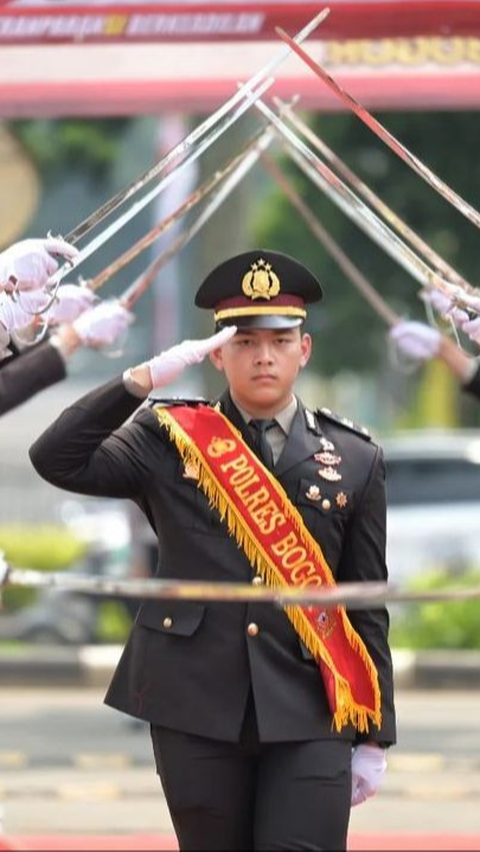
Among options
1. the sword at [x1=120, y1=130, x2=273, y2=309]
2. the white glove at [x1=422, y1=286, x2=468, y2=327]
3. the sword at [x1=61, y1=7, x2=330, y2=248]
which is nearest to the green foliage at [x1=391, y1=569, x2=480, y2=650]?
the sword at [x1=120, y1=130, x2=273, y2=309]

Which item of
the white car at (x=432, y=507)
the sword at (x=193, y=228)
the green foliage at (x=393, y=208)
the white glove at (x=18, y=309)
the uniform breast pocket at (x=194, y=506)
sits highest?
the green foliage at (x=393, y=208)

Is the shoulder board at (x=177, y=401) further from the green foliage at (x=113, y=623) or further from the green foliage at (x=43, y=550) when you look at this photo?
the green foliage at (x=43, y=550)

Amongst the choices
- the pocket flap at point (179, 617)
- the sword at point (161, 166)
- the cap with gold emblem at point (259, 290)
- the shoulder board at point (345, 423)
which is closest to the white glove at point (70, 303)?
the sword at point (161, 166)

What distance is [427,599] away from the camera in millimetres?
4824

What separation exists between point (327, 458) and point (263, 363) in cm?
26

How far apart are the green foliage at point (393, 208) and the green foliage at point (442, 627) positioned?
8.04 ft

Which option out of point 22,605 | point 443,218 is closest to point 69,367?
point 443,218

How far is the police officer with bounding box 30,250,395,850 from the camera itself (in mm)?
5066

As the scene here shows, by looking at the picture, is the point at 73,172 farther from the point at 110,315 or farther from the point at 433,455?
the point at 110,315

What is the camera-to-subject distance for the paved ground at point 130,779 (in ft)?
29.1

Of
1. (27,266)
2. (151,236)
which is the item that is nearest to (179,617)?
(27,266)

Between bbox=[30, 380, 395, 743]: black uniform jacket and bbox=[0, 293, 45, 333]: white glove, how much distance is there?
1.12ft

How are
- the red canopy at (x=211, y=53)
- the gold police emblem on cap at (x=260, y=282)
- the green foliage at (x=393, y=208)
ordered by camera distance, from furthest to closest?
1. the green foliage at (x=393, y=208)
2. the red canopy at (x=211, y=53)
3. the gold police emblem on cap at (x=260, y=282)

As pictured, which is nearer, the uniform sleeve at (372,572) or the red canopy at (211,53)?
the uniform sleeve at (372,572)
